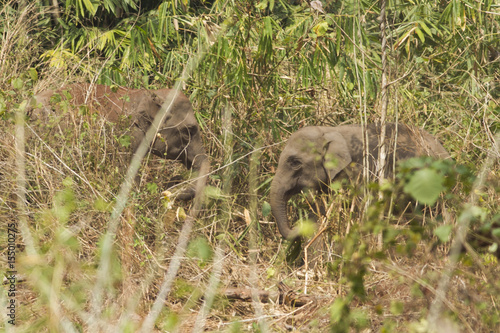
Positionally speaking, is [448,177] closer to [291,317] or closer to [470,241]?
[470,241]

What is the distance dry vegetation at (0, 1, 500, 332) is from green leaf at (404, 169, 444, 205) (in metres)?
0.30

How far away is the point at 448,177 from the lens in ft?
8.32

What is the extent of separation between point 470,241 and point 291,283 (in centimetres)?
175

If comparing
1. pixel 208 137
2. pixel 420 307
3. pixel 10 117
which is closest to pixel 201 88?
pixel 208 137

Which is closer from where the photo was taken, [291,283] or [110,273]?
[110,273]

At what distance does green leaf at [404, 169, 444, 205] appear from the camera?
7.63ft

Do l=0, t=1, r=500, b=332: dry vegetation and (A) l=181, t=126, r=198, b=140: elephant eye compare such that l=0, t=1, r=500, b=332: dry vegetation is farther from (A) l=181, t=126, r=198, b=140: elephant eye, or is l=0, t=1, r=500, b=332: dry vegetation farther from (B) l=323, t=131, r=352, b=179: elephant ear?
(B) l=323, t=131, r=352, b=179: elephant ear

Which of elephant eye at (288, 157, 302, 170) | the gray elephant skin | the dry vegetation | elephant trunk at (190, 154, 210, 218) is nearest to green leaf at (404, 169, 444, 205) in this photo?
→ the dry vegetation

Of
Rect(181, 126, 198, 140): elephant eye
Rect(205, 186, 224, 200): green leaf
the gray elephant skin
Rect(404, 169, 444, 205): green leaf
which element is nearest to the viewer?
Rect(404, 169, 444, 205): green leaf

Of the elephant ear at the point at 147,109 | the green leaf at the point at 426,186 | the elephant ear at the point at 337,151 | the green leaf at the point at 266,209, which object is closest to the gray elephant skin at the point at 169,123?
the elephant ear at the point at 147,109

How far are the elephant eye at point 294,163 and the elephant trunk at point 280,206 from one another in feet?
0.61

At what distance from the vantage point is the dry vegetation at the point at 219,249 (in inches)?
119

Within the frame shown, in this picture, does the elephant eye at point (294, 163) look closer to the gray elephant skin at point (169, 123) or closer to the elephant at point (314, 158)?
the elephant at point (314, 158)

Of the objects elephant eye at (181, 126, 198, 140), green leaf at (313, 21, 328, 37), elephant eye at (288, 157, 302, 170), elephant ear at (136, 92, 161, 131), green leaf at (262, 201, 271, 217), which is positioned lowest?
green leaf at (262, 201, 271, 217)
